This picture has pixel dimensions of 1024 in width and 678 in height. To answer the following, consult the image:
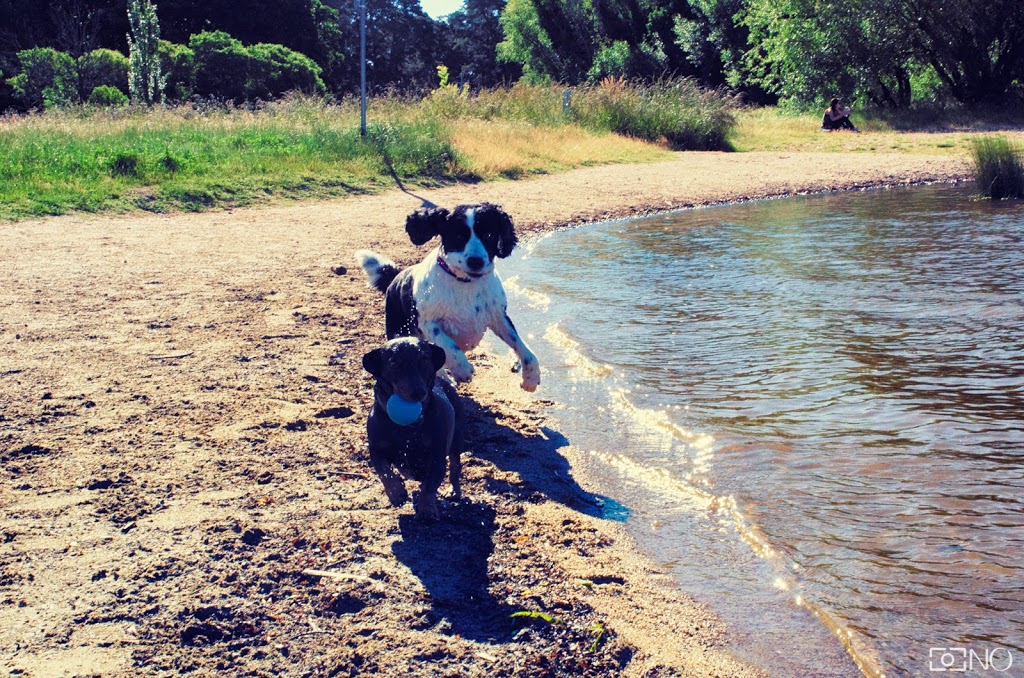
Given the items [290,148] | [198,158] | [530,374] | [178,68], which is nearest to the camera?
[530,374]

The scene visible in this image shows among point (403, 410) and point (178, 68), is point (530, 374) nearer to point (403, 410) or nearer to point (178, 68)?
point (403, 410)

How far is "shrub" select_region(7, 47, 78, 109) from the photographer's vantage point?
1182 inches

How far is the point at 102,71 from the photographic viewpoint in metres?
31.5

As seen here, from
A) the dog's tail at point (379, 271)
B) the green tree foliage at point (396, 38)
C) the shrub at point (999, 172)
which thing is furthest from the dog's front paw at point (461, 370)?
the green tree foliage at point (396, 38)

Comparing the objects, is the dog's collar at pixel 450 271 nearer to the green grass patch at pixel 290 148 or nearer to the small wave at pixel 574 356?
the small wave at pixel 574 356

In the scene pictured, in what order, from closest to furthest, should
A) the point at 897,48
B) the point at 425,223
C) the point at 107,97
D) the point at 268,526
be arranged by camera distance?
1. the point at 268,526
2. the point at 425,223
3. the point at 107,97
4. the point at 897,48

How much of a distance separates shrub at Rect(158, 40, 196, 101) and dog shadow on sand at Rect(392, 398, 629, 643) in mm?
30129

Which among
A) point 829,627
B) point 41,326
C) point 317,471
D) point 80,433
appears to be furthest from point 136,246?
point 829,627

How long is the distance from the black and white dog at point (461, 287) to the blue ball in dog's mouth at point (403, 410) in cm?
154

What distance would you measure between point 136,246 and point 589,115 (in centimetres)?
1569

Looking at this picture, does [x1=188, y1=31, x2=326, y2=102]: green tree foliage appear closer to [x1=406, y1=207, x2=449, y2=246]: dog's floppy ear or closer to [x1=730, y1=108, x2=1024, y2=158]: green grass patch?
[x1=730, y1=108, x2=1024, y2=158]: green grass patch

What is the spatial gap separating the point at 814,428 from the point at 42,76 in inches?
1232

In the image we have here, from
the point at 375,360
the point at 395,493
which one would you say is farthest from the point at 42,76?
the point at 395,493

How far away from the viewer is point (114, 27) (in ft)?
128
